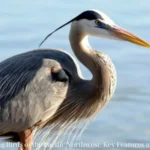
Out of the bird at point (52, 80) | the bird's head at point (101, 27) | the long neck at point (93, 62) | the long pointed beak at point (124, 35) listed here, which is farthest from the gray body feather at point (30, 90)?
the long pointed beak at point (124, 35)

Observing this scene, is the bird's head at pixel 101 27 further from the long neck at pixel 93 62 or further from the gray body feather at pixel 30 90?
the gray body feather at pixel 30 90

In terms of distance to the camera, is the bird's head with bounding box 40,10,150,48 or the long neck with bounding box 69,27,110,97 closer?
the bird's head with bounding box 40,10,150,48

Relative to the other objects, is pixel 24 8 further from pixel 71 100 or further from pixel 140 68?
pixel 71 100

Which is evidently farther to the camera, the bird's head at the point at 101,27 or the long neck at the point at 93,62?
the long neck at the point at 93,62

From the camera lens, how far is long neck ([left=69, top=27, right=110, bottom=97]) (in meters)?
5.53

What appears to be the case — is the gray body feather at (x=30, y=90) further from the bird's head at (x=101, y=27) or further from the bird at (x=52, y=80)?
the bird's head at (x=101, y=27)

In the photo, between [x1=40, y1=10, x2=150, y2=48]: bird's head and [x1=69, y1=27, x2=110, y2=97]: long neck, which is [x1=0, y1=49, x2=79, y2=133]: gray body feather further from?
[x1=40, y1=10, x2=150, y2=48]: bird's head

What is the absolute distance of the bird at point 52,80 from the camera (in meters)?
5.51

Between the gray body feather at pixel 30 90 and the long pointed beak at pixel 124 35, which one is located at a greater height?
the long pointed beak at pixel 124 35

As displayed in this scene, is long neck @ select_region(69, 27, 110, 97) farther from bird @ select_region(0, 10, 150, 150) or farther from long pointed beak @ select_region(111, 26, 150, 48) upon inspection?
long pointed beak @ select_region(111, 26, 150, 48)

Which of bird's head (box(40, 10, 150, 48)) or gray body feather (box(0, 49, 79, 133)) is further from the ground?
bird's head (box(40, 10, 150, 48))

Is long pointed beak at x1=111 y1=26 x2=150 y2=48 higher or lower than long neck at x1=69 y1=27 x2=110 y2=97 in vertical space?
higher

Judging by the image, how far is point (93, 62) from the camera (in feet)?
18.2

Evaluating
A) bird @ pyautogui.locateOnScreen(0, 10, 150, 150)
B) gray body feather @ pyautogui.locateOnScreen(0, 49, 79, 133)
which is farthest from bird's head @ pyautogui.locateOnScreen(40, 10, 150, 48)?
gray body feather @ pyautogui.locateOnScreen(0, 49, 79, 133)
